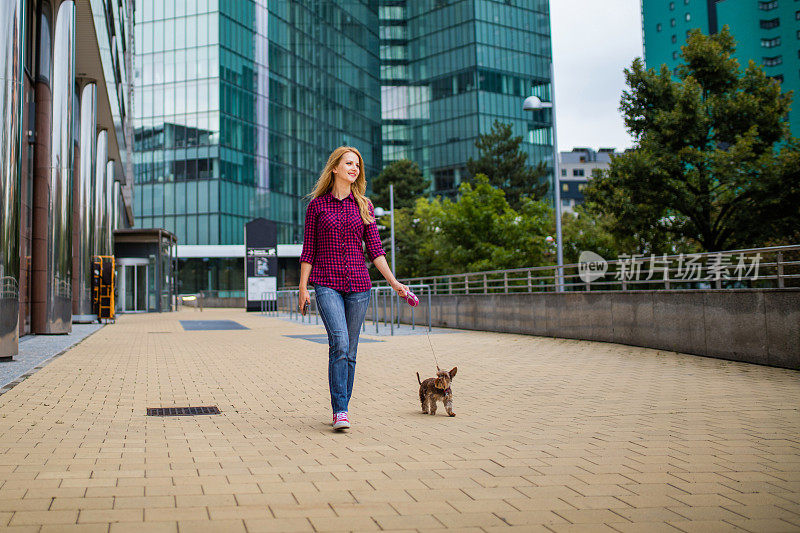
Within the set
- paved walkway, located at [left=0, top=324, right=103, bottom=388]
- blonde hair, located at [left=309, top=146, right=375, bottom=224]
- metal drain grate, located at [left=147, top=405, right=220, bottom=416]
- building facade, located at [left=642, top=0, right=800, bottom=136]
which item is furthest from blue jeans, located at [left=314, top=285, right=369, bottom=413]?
building facade, located at [left=642, top=0, right=800, bottom=136]

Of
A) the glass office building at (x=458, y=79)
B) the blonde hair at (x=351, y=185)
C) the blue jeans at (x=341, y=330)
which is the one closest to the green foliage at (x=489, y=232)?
the blonde hair at (x=351, y=185)

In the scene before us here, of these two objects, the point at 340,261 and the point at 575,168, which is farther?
the point at 575,168

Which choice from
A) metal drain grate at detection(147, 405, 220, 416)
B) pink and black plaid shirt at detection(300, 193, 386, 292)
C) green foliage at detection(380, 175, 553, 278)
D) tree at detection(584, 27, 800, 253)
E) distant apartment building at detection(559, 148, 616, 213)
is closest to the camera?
pink and black plaid shirt at detection(300, 193, 386, 292)

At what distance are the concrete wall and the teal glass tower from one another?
45.5 metres

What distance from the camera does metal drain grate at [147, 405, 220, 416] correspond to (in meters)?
6.05

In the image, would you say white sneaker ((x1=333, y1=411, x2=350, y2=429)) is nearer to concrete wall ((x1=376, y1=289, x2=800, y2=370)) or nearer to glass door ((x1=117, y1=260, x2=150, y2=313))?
concrete wall ((x1=376, y1=289, x2=800, y2=370))

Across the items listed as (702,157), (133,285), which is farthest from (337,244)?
(133,285)

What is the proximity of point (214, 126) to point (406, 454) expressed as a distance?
188 ft

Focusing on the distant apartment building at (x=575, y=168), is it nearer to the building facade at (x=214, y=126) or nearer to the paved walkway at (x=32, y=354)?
the building facade at (x=214, y=126)

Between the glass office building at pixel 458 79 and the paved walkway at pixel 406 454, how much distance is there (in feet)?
227

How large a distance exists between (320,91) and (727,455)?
224 feet

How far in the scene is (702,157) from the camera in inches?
898

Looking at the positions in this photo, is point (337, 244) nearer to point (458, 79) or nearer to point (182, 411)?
point (182, 411)

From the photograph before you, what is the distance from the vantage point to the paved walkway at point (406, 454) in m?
3.10
